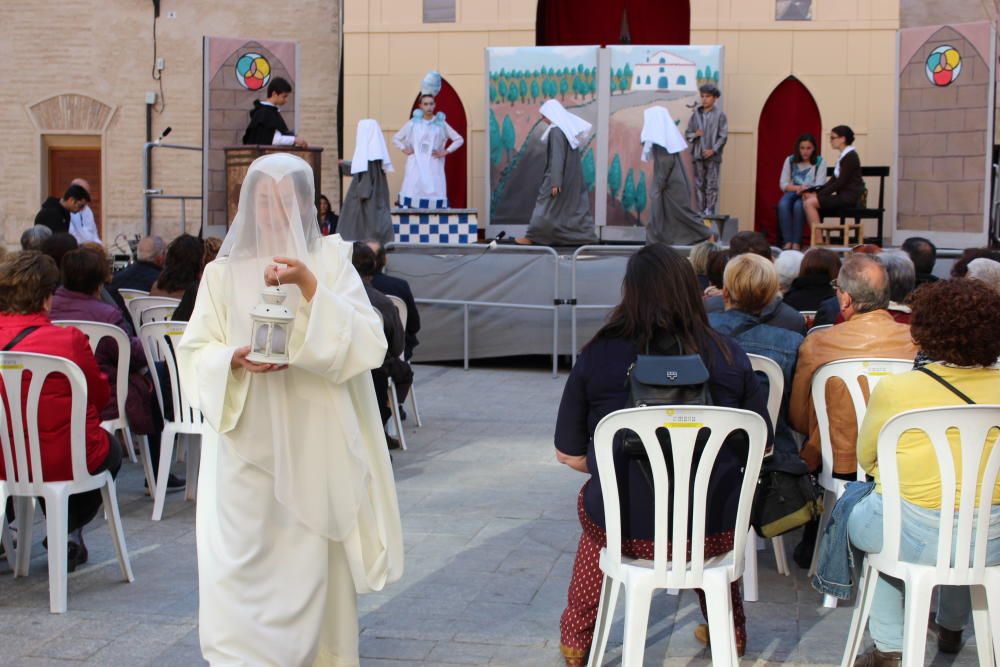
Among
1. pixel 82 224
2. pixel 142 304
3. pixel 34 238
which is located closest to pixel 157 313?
pixel 142 304

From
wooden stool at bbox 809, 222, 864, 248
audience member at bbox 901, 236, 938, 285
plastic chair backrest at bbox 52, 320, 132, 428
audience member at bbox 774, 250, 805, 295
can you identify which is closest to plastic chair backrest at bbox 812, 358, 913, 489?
audience member at bbox 774, 250, 805, 295

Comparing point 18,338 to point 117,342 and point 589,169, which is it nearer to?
point 117,342

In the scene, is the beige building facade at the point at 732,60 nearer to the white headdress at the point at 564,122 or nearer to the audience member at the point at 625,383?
the white headdress at the point at 564,122

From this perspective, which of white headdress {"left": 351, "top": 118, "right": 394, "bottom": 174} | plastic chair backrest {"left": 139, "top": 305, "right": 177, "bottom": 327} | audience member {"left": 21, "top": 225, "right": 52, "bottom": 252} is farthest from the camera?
white headdress {"left": 351, "top": 118, "right": 394, "bottom": 174}

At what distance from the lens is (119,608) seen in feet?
13.2

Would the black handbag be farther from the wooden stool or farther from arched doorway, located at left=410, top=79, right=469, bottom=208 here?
arched doorway, located at left=410, top=79, right=469, bottom=208

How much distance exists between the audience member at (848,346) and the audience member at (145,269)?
14.6 feet

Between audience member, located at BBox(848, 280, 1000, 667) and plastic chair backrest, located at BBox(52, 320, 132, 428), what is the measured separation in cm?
317

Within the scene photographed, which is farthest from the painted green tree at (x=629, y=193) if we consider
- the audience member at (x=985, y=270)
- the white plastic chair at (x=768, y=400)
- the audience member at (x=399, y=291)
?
the white plastic chair at (x=768, y=400)

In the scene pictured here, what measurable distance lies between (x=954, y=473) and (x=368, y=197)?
855 cm

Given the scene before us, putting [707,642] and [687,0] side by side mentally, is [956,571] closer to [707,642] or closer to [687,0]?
[707,642]

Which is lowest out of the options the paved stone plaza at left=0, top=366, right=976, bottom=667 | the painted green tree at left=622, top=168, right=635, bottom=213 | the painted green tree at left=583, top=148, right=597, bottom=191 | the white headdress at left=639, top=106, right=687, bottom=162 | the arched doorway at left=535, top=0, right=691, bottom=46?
the paved stone plaza at left=0, top=366, right=976, bottom=667

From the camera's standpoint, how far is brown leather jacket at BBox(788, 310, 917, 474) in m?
4.16

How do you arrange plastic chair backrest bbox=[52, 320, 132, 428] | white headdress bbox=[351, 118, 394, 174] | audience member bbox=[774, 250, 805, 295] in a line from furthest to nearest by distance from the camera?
white headdress bbox=[351, 118, 394, 174] < audience member bbox=[774, 250, 805, 295] < plastic chair backrest bbox=[52, 320, 132, 428]
